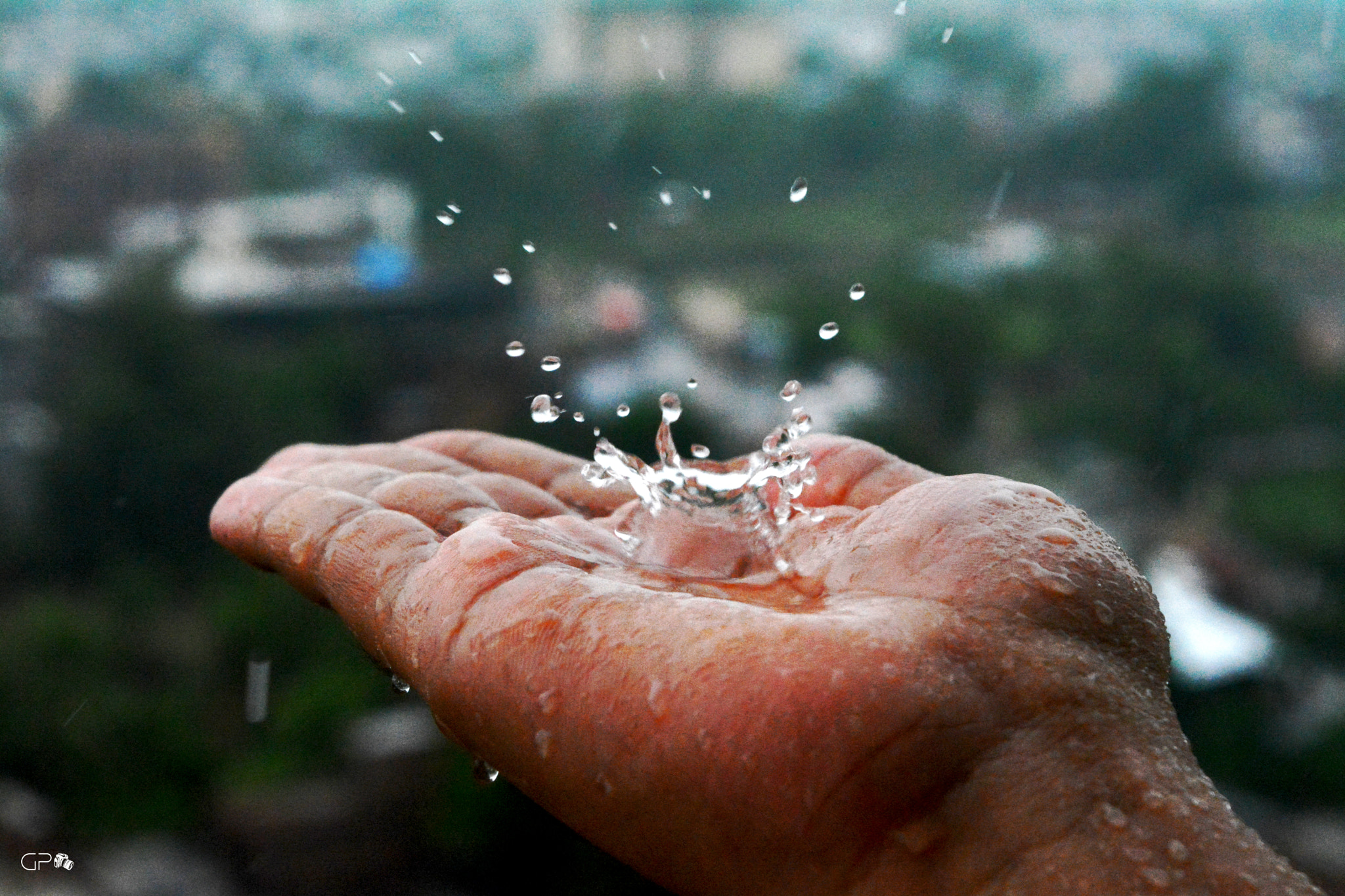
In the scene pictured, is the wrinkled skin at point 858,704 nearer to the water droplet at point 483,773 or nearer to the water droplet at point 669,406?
the water droplet at point 483,773

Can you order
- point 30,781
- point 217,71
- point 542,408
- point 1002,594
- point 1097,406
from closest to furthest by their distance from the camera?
point 1002,594, point 542,408, point 30,781, point 217,71, point 1097,406

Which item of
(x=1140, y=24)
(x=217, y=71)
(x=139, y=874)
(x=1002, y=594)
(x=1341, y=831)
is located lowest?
(x=139, y=874)

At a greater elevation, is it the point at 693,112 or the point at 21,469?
the point at 693,112

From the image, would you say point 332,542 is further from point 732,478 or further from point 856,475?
point 856,475

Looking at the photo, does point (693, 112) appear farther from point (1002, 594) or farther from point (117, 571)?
point (1002, 594)

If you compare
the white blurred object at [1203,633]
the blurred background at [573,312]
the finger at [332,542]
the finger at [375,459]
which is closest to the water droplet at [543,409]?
the finger at [375,459]

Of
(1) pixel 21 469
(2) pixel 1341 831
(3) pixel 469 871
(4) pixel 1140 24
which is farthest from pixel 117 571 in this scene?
(4) pixel 1140 24
